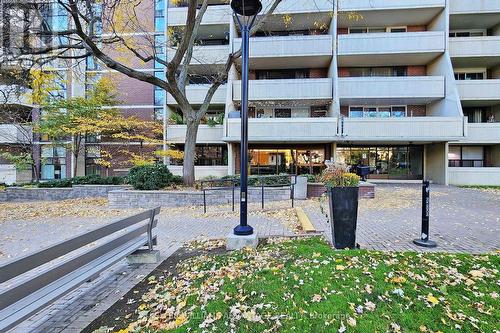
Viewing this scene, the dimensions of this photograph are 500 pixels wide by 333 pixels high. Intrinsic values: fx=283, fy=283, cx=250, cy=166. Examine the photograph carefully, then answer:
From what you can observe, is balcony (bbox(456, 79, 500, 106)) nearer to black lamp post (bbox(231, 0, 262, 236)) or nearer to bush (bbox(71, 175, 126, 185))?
black lamp post (bbox(231, 0, 262, 236))

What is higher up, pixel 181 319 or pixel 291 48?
pixel 291 48

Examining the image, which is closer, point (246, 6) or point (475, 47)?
point (246, 6)

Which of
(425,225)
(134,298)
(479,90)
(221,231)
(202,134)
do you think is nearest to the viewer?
(134,298)

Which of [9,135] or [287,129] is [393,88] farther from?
[9,135]

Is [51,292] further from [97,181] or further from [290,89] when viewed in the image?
[290,89]

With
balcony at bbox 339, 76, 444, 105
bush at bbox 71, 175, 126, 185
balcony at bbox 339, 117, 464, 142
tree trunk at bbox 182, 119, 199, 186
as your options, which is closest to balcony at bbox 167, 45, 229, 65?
balcony at bbox 339, 76, 444, 105

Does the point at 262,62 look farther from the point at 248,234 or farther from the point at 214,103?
the point at 248,234

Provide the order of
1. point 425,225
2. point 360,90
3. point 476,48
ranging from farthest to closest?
point 476,48
point 360,90
point 425,225

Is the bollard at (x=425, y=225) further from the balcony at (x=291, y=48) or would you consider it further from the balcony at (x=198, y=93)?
the balcony at (x=198, y=93)

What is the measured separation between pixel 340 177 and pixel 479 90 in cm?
1955

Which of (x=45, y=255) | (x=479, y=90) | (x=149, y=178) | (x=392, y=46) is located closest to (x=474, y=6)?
(x=479, y=90)

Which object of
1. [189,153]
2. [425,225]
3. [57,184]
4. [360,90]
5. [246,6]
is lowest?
[425,225]

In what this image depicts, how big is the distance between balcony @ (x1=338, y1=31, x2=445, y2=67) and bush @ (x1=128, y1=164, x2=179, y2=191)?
13795mm

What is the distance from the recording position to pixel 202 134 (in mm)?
19344
